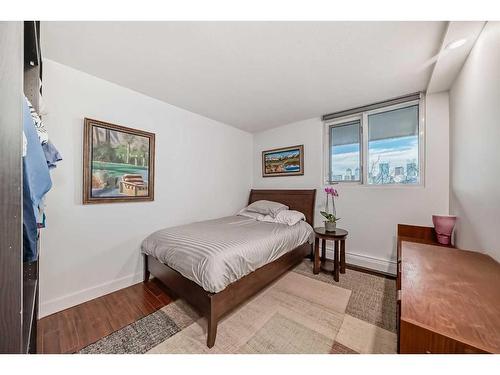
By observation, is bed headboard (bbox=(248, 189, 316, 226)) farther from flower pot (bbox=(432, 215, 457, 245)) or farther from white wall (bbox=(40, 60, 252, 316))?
flower pot (bbox=(432, 215, 457, 245))

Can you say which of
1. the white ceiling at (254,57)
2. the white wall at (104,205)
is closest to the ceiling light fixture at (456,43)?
the white ceiling at (254,57)

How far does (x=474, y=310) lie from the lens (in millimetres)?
745

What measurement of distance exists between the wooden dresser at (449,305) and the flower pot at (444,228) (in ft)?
2.09

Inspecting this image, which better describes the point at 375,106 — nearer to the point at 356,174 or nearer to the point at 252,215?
the point at 356,174

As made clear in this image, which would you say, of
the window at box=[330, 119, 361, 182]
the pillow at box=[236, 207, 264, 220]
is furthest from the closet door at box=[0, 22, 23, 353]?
the window at box=[330, 119, 361, 182]

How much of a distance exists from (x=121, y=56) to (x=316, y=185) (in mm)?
2912

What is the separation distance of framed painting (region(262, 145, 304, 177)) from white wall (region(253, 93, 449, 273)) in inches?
3.7

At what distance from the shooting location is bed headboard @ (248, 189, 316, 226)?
121 inches

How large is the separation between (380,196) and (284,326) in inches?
82.5

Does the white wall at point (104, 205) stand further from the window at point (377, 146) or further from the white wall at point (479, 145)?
the white wall at point (479, 145)

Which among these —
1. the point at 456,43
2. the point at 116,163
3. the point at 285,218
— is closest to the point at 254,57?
the point at 456,43

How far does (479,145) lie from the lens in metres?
1.40
